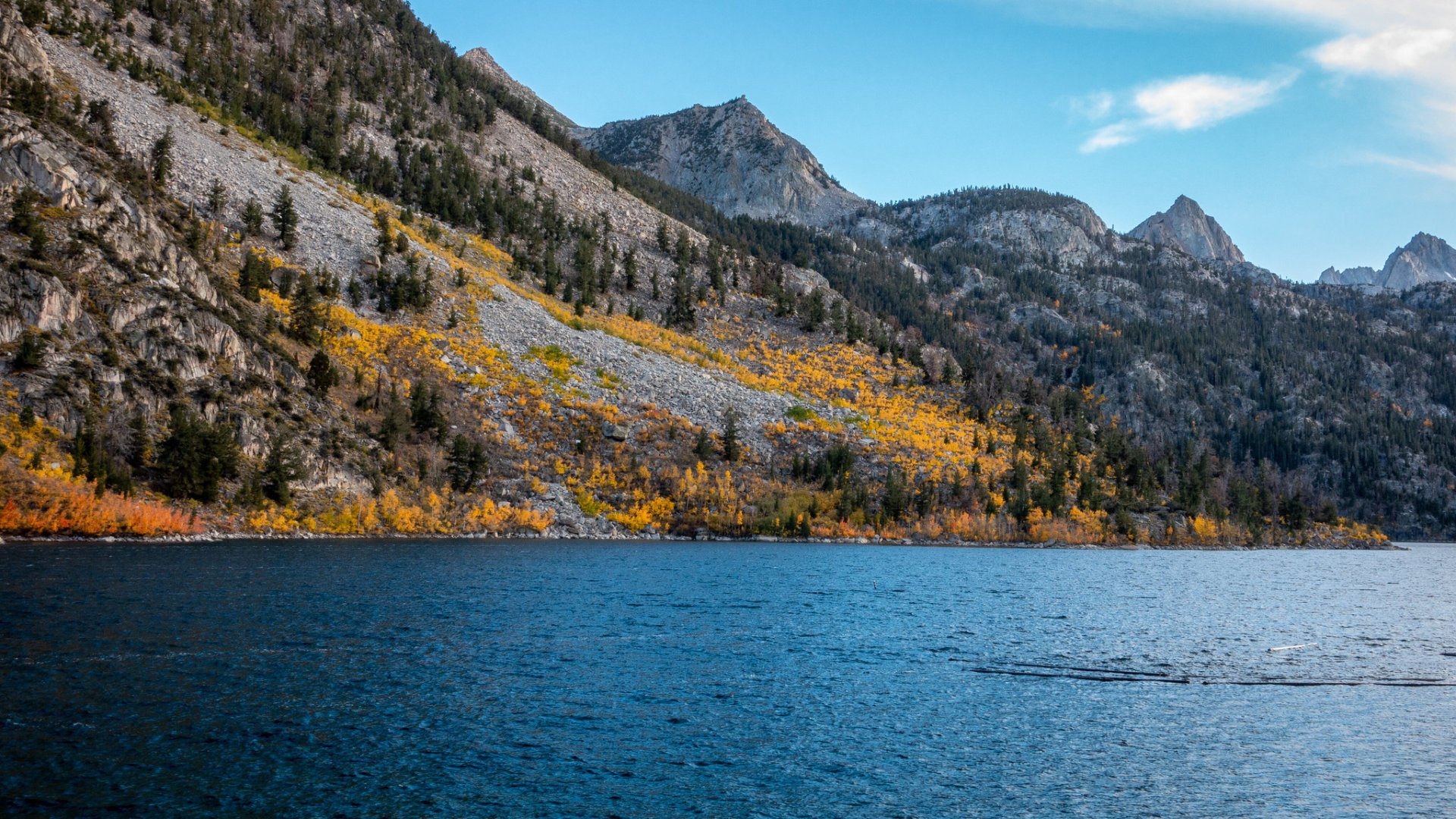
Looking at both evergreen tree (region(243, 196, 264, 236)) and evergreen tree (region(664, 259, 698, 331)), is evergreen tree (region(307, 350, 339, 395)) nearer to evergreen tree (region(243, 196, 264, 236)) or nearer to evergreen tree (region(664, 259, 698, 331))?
evergreen tree (region(243, 196, 264, 236))

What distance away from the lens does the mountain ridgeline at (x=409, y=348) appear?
69125 millimetres

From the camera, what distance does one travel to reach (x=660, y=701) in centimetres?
2814

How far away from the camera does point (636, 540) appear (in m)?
97.1

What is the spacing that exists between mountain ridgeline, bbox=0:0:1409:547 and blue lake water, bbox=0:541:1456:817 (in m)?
20.2

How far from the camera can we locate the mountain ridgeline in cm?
6912

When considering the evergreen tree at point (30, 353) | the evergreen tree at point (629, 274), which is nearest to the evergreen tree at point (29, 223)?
the evergreen tree at point (30, 353)

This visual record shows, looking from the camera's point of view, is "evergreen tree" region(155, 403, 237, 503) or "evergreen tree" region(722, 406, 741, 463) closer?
"evergreen tree" region(155, 403, 237, 503)

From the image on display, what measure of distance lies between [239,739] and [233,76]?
14595cm

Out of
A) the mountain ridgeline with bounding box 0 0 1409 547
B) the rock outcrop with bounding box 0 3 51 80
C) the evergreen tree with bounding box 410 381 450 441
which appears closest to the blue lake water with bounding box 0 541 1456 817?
the mountain ridgeline with bounding box 0 0 1409 547

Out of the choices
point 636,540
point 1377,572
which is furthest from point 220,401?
point 1377,572

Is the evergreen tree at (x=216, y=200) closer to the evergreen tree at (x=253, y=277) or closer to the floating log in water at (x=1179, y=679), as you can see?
the evergreen tree at (x=253, y=277)

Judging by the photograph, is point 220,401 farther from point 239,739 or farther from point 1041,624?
point 1041,624

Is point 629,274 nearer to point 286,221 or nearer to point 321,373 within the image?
point 286,221

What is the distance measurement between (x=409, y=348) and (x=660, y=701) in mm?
87164
